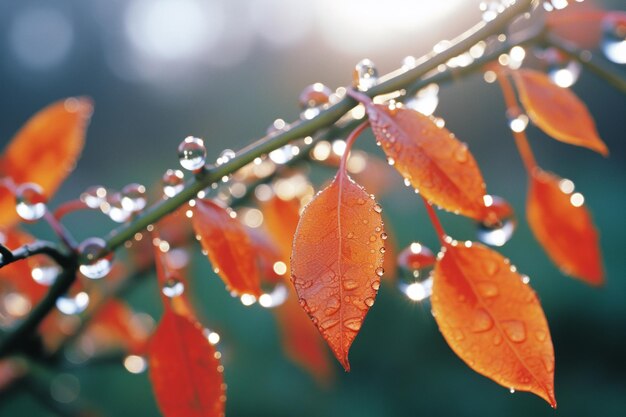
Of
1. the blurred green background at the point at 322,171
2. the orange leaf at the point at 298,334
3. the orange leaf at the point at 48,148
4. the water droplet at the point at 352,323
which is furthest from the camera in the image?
the blurred green background at the point at 322,171

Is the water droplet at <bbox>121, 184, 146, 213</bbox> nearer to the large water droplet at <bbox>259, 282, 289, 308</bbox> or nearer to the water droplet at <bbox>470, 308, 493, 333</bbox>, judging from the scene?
the large water droplet at <bbox>259, 282, 289, 308</bbox>

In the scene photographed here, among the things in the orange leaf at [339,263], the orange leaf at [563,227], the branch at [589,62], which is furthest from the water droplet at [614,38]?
the orange leaf at [339,263]

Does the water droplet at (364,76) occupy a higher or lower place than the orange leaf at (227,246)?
higher

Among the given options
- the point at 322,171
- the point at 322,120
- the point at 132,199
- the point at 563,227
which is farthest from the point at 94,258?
the point at 322,171

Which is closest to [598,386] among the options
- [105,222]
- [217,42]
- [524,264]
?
[524,264]

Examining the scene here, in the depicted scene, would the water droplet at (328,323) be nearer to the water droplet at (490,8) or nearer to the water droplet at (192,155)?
the water droplet at (192,155)

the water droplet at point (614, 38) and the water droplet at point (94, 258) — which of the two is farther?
the water droplet at point (614, 38)

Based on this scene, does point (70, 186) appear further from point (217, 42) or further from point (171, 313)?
point (171, 313)

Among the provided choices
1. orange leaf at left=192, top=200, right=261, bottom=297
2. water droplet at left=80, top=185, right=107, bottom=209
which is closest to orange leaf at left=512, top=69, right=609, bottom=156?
orange leaf at left=192, top=200, right=261, bottom=297
